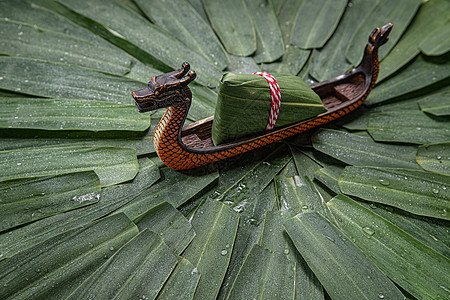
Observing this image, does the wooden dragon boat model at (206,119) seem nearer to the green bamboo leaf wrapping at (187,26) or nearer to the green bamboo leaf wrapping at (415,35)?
the green bamboo leaf wrapping at (415,35)

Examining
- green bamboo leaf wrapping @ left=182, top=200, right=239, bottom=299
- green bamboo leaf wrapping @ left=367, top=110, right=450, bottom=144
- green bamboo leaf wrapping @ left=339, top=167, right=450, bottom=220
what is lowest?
green bamboo leaf wrapping @ left=182, top=200, right=239, bottom=299

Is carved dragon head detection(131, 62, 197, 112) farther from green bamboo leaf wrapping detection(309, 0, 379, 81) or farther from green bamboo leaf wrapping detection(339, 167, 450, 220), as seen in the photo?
green bamboo leaf wrapping detection(309, 0, 379, 81)

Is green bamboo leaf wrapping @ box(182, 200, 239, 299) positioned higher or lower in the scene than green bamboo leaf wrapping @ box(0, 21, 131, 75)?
lower

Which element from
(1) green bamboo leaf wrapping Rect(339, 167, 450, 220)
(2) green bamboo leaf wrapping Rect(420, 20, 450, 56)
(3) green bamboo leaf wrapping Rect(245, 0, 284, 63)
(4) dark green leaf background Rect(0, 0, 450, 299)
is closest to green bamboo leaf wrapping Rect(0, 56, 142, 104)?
(4) dark green leaf background Rect(0, 0, 450, 299)

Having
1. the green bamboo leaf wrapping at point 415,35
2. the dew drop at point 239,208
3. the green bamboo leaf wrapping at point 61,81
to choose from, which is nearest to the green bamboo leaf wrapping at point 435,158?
the green bamboo leaf wrapping at point 415,35

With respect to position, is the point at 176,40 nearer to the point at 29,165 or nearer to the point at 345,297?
the point at 29,165

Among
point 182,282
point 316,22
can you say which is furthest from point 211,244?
point 316,22

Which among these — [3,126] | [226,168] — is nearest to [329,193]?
[226,168]
